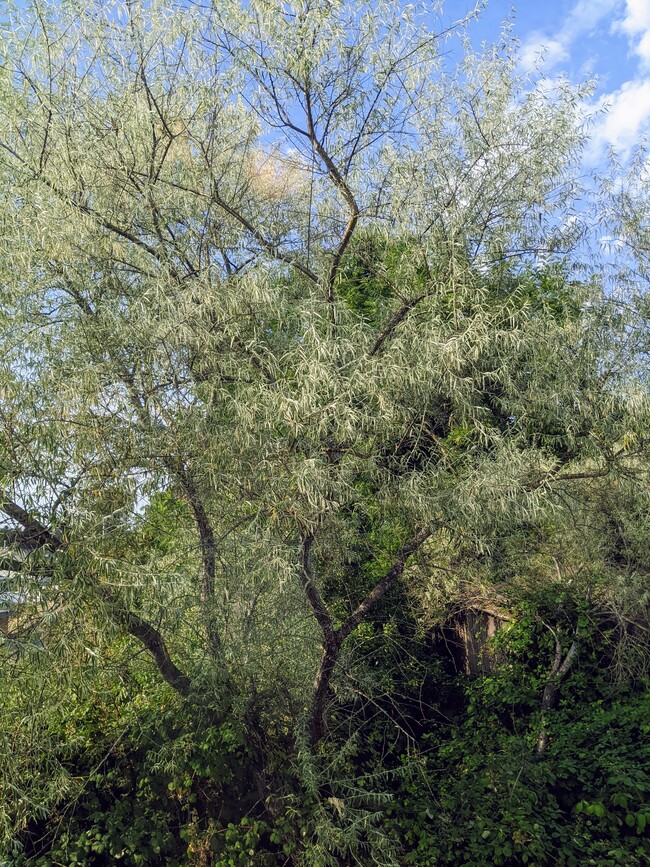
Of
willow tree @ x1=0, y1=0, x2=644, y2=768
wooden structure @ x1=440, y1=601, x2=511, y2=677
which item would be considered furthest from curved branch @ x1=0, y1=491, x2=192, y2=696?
wooden structure @ x1=440, y1=601, x2=511, y2=677

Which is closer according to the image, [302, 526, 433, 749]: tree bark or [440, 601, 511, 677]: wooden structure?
[302, 526, 433, 749]: tree bark

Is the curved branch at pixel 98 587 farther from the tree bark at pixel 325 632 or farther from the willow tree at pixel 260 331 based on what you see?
the tree bark at pixel 325 632

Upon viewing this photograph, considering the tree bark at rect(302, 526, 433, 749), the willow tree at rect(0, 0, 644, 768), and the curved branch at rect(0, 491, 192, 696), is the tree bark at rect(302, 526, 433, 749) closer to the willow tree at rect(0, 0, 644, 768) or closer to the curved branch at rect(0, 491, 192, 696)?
the willow tree at rect(0, 0, 644, 768)

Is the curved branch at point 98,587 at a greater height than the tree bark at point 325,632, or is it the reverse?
the curved branch at point 98,587

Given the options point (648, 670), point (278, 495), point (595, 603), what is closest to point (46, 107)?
point (278, 495)

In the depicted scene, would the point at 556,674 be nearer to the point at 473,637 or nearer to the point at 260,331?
the point at 473,637

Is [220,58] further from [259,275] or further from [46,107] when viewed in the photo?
[259,275]

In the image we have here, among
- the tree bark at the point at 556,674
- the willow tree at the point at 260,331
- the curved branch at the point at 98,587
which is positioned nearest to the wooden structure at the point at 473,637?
the tree bark at the point at 556,674

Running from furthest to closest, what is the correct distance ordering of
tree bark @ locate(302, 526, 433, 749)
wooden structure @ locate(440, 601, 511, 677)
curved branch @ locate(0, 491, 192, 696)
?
wooden structure @ locate(440, 601, 511, 677) → tree bark @ locate(302, 526, 433, 749) → curved branch @ locate(0, 491, 192, 696)

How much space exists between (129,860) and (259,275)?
3983mm

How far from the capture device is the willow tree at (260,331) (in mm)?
4344

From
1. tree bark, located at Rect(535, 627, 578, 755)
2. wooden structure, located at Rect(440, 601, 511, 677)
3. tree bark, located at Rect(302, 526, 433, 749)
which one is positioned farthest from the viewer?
wooden structure, located at Rect(440, 601, 511, 677)

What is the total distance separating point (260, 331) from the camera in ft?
15.9

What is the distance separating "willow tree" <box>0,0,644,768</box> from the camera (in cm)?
434
